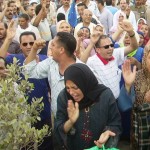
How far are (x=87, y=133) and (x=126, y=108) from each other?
0.55 metres

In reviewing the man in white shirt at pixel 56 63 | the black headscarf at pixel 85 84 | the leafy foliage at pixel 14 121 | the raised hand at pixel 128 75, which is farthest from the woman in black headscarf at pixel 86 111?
the man in white shirt at pixel 56 63

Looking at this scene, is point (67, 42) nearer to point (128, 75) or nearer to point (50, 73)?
point (50, 73)

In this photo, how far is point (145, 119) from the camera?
3059 millimetres

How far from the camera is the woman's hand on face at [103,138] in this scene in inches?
110

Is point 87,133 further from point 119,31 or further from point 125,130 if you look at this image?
point 119,31

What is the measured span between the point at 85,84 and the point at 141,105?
50 cm

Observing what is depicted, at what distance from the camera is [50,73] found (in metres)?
3.88

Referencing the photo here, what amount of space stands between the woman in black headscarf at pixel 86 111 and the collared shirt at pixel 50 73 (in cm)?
71

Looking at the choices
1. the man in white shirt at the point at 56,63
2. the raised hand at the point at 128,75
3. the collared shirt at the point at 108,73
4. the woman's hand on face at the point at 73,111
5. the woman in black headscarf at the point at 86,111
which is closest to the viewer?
the woman's hand on face at the point at 73,111

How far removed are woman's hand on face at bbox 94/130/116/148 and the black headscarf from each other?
304 mm

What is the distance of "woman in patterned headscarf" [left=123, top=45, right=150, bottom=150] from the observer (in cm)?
306

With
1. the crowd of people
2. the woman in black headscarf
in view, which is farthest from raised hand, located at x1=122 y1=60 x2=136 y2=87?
the woman in black headscarf

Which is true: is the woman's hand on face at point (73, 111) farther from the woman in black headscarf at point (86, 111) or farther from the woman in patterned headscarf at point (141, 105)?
the woman in patterned headscarf at point (141, 105)

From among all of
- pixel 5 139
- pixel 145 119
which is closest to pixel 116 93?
pixel 145 119
